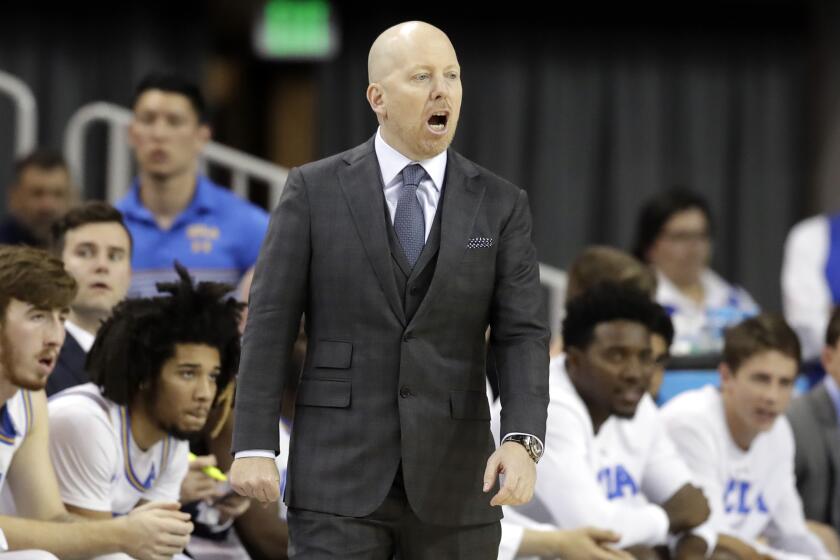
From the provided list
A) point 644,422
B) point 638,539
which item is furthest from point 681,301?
point 638,539

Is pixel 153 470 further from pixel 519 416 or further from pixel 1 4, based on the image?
pixel 1 4

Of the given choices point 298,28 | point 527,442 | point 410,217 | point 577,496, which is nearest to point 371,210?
point 410,217

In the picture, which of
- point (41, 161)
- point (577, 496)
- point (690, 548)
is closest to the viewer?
point (577, 496)

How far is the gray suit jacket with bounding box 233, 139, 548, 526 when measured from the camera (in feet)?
9.21

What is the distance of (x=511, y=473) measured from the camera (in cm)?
275

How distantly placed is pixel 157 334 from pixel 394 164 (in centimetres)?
113

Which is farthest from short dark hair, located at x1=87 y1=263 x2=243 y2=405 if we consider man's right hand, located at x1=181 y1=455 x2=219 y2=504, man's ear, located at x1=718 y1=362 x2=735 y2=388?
man's ear, located at x1=718 y1=362 x2=735 y2=388

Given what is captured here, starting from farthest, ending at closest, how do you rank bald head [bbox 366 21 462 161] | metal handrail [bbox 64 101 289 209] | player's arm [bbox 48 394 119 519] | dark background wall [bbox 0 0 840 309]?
dark background wall [bbox 0 0 840 309], metal handrail [bbox 64 101 289 209], player's arm [bbox 48 394 119 519], bald head [bbox 366 21 462 161]

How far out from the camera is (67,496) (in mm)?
3697

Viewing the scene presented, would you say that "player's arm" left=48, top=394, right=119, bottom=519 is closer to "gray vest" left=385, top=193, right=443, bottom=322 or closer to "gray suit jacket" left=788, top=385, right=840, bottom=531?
"gray vest" left=385, top=193, right=443, bottom=322

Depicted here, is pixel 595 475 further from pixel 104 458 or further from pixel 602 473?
pixel 104 458

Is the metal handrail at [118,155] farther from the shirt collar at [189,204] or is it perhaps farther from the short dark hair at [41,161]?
the shirt collar at [189,204]

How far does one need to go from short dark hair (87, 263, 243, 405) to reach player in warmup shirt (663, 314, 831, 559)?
1.66 metres

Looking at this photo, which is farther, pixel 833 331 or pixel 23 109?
pixel 23 109
